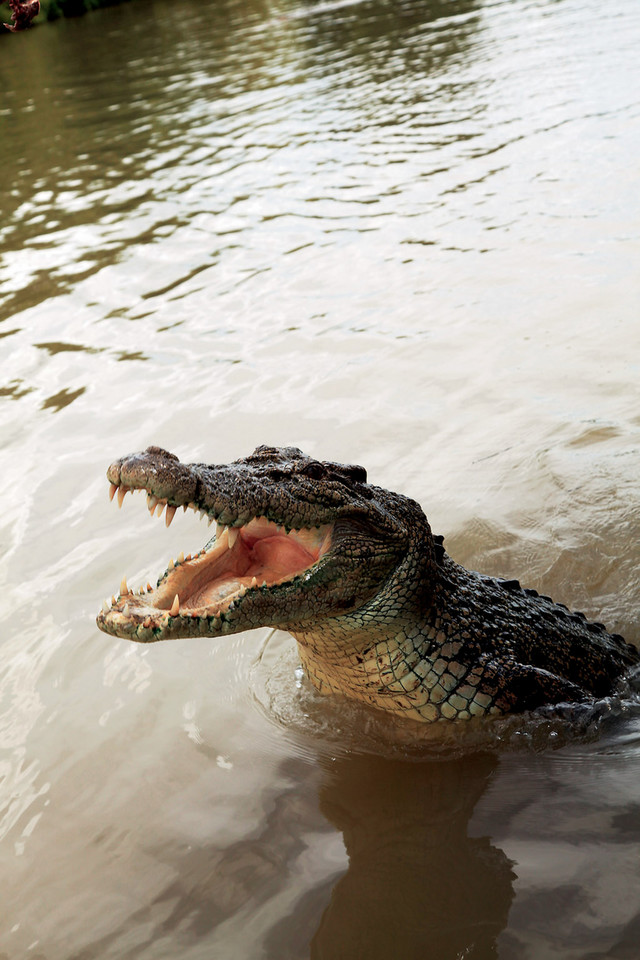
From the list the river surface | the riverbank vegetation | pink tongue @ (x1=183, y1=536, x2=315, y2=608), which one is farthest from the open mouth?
the riverbank vegetation

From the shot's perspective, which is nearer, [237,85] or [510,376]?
[510,376]

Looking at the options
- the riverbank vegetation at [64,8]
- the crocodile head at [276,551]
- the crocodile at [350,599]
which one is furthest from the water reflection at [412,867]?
the riverbank vegetation at [64,8]

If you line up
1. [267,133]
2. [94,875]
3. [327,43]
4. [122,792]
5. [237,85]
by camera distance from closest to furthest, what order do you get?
[94,875]
[122,792]
[267,133]
[237,85]
[327,43]

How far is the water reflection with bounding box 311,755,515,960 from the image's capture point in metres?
2.81

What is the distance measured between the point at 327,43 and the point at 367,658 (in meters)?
20.7

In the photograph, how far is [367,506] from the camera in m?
3.55

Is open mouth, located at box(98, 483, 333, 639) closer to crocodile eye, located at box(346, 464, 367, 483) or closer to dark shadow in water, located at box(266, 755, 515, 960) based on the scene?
crocodile eye, located at box(346, 464, 367, 483)

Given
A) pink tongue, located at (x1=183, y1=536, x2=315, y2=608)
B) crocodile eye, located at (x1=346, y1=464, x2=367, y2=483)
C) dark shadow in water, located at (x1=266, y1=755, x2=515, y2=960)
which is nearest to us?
dark shadow in water, located at (x1=266, y1=755, x2=515, y2=960)

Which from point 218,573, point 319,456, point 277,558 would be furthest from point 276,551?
point 319,456

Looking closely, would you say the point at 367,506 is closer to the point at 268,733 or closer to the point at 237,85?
the point at 268,733

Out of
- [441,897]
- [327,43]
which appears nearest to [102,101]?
[327,43]

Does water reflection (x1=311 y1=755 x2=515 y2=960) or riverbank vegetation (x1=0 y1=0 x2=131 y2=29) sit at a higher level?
riverbank vegetation (x1=0 y1=0 x2=131 y2=29)

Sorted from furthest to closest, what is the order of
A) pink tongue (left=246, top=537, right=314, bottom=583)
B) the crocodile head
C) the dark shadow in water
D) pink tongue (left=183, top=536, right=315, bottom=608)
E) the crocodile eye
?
the crocodile eye → pink tongue (left=246, top=537, right=314, bottom=583) → pink tongue (left=183, top=536, right=315, bottom=608) → the crocodile head → the dark shadow in water

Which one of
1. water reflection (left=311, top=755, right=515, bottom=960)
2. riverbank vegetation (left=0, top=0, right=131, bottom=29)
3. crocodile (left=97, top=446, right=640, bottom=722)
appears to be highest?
riverbank vegetation (left=0, top=0, right=131, bottom=29)
